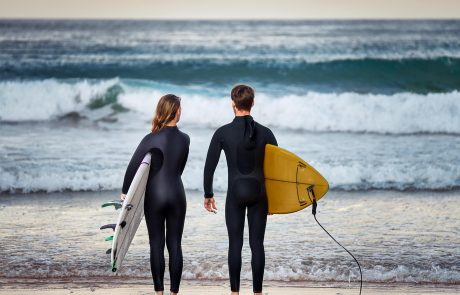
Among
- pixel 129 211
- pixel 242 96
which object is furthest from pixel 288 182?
pixel 129 211

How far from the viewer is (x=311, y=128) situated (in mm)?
13500

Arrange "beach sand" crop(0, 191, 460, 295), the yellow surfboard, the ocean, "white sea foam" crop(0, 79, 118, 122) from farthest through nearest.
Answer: "white sea foam" crop(0, 79, 118, 122) → the ocean → "beach sand" crop(0, 191, 460, 295) → the yellow surfboard

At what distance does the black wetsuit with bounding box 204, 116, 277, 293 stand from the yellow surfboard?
0.25 ft

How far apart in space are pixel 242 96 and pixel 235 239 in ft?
2.73

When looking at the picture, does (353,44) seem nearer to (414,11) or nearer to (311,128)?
(414,11)

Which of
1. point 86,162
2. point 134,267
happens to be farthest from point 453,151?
point 134,267

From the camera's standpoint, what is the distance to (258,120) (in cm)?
1463

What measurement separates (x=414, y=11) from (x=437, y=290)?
57.4 ft

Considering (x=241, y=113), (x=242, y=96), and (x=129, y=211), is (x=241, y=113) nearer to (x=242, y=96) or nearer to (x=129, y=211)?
(x=242, y=96)

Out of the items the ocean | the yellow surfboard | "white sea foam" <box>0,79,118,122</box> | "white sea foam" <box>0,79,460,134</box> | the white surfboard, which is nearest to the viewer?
the white surfboard

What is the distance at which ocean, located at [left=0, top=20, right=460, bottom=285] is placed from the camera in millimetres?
6184

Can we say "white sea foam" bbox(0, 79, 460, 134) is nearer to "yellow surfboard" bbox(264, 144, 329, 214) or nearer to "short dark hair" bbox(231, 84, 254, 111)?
"yellow surfboard" bbox(264, 144, 329, 214)

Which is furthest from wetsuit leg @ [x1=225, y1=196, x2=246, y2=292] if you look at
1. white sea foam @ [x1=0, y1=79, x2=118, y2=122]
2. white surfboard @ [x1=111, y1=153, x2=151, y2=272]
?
white sea foam @ [x1=0, y1=79, x2=118, y2=122]

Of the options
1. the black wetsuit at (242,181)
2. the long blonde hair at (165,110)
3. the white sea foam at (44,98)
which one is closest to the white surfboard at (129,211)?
the long blonde hair at (165,110)
